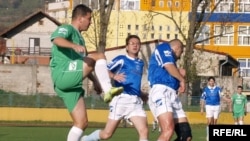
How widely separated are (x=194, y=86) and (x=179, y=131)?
51043 millimetres

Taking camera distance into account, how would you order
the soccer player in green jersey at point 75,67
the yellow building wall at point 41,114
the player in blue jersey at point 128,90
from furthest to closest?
the yellow building wall at point 41,114, the player in blue jersey at point 128,90, the soccer player in green jersey at point 75,67

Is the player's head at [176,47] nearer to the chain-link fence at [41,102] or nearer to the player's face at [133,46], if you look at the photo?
the player's face at [133,46]

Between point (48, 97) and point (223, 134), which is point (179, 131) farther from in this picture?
point (48, 97)

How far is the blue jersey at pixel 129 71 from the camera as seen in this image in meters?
16.1

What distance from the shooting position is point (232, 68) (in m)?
78.7

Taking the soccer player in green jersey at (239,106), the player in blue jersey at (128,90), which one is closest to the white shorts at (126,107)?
the player in blue jersey at (128,90)

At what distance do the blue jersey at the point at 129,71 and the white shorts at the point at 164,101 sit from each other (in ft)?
1.29

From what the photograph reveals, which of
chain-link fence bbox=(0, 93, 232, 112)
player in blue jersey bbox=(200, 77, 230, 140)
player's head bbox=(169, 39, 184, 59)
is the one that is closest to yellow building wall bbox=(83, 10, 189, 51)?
chain-link fence bbox=(0, 93, 232, 112)

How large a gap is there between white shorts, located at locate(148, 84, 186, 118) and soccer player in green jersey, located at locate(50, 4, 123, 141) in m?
2.21

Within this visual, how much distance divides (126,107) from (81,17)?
3.00 metres

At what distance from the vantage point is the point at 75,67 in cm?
1324

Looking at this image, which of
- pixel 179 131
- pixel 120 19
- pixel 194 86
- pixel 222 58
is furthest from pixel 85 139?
pixel 120 19

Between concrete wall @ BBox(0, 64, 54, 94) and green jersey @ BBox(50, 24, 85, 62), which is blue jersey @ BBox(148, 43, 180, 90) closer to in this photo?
green jersey @ BBox(50, 24, 85, 62)

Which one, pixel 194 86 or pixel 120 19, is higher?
pixel 120 19
